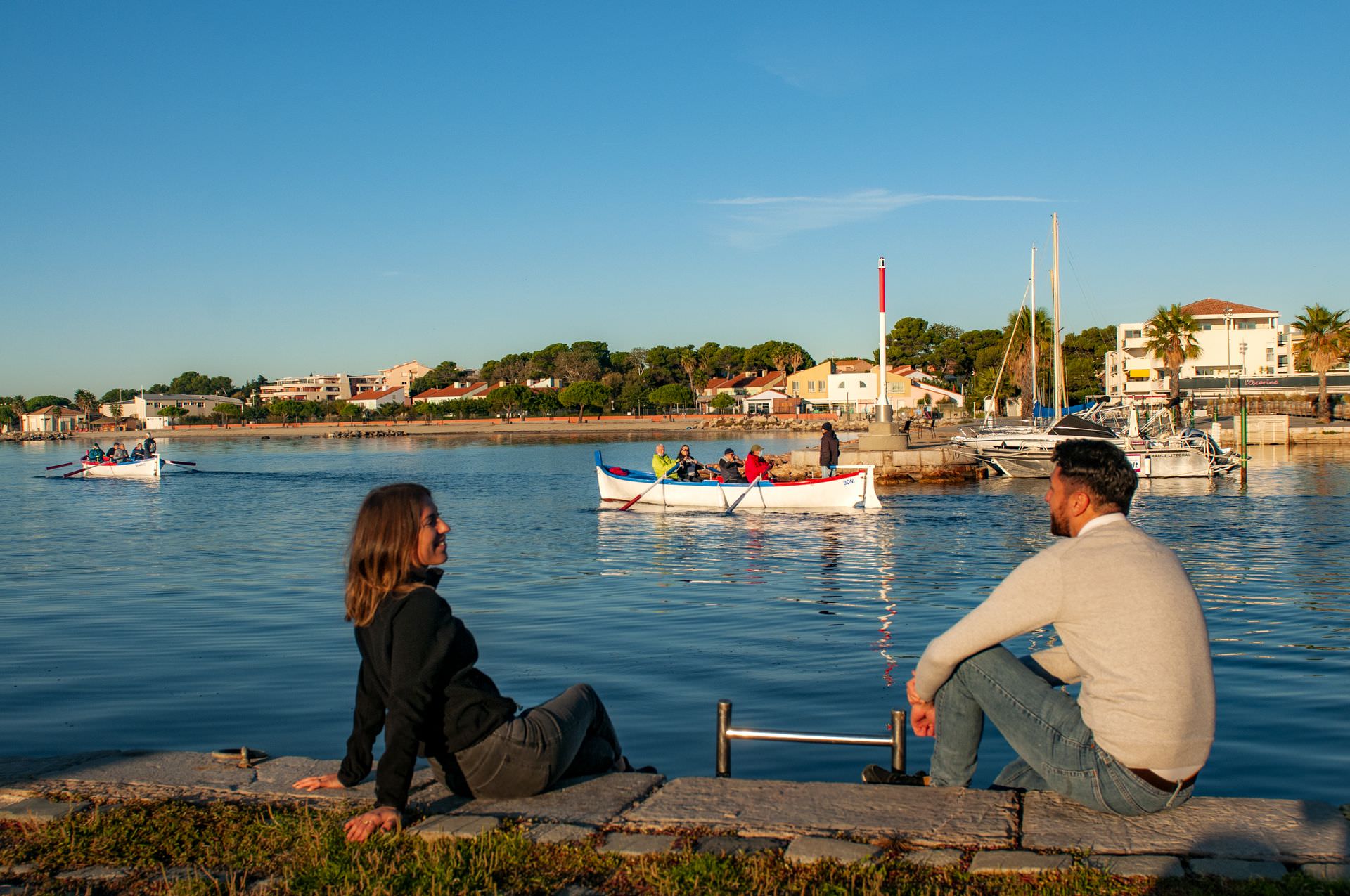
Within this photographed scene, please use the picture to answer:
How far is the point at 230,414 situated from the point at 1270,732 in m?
169

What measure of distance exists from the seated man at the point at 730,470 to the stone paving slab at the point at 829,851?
969 inches

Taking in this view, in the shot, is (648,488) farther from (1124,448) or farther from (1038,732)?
(1038,732)

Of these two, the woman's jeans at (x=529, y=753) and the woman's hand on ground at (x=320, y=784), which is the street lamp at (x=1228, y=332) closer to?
the woman's jeans at (x=529, y=753)

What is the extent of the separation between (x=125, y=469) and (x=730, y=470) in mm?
32921

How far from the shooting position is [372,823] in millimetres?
4215

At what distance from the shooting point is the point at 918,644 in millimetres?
11680

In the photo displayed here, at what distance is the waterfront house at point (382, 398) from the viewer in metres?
170

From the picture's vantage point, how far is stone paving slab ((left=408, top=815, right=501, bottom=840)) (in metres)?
4.25

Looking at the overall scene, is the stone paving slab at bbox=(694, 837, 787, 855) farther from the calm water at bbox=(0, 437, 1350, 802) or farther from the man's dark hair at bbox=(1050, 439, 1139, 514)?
the man's dark hair at bbox=(1050, 439, 1139, 514)

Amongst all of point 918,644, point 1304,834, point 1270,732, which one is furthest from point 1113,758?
point 918,644

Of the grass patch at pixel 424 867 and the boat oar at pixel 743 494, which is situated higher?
the grass patch at pixel 424 867

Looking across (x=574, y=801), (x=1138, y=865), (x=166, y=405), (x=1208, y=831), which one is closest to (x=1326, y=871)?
(x=1208, y=831)

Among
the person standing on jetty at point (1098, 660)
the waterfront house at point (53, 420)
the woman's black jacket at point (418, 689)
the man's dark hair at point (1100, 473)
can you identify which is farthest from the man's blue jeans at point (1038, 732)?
the waterfront house at point (53, 420)

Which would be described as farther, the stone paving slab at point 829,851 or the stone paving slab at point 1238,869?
the stone paving slab at point 829,851
